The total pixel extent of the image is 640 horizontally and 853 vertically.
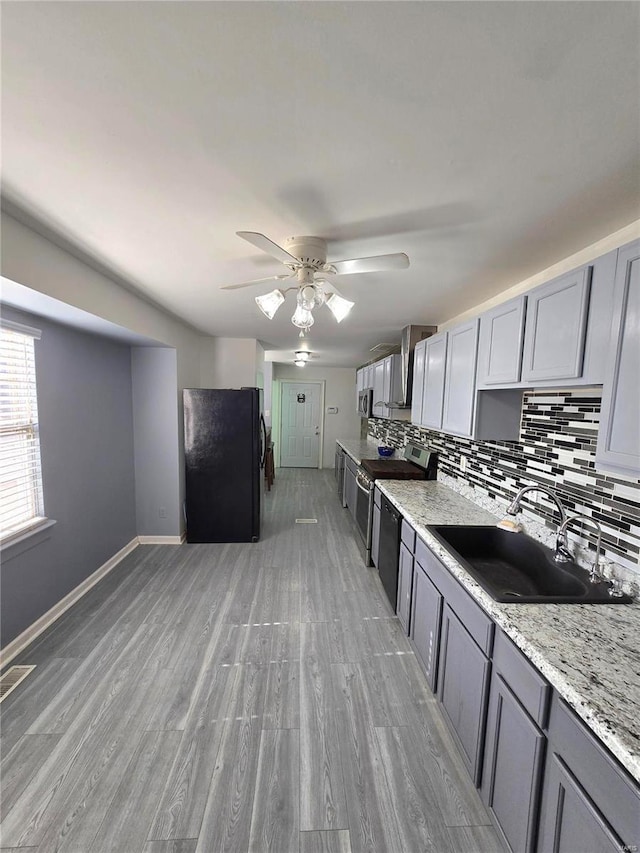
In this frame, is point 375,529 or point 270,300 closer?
point 270,300

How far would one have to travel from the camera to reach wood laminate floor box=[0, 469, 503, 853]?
1226 mm

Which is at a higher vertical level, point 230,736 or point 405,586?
point 405,586

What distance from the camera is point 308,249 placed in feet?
4.96

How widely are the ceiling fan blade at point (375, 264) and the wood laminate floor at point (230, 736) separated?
2202mm

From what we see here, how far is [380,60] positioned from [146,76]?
0.55 m

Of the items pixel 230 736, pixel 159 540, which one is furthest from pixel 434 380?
pixel 159 540

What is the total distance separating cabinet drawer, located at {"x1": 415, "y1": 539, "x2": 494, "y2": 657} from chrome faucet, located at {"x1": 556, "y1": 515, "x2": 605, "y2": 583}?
0.50m

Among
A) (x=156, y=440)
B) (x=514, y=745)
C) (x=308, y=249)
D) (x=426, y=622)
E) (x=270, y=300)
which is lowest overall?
(x=426, y=622)

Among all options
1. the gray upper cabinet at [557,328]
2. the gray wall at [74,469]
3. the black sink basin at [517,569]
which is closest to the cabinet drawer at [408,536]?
the black sink basin at [517,569]

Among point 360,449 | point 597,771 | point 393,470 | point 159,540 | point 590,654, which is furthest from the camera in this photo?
point 360,449

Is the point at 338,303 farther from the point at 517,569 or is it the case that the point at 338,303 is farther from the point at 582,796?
the point at 582,796

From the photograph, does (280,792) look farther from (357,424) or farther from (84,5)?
(357,424)

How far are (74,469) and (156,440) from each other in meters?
0.94

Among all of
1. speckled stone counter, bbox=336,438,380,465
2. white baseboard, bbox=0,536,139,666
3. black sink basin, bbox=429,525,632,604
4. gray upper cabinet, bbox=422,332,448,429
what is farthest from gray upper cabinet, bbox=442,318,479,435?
white baseboard, bbox=0,536,139,666
